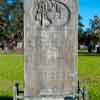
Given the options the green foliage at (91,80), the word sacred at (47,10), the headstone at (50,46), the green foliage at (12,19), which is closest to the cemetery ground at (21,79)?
the green foliage at (91,80)

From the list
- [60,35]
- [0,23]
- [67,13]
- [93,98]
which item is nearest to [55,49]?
[60,35]

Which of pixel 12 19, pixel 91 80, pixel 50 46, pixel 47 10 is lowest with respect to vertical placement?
pixel 91 80

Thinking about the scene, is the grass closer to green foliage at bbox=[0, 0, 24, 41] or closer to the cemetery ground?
the cemetery ground

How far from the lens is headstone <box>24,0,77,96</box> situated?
35.3 ft

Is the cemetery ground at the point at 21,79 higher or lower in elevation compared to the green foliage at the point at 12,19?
lower

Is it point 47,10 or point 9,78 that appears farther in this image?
point 9,78

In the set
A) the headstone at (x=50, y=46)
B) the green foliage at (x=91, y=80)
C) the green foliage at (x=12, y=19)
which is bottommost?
the green foliage at (x=91, y=80)

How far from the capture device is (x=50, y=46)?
10.8 meters

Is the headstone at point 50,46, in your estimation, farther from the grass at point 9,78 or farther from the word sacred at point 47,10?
the grass at point 9,78

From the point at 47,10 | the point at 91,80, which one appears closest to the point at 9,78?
the point at 91,80

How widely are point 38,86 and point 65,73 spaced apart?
2.87 feet

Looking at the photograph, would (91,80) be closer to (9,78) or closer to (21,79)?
(21,79)

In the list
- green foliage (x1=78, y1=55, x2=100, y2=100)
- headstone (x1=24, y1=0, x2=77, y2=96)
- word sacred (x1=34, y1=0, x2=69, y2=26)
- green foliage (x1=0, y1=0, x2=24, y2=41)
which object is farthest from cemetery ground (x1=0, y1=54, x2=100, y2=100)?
green foliage (x1=0, y1=0, x2=24, y2=41)

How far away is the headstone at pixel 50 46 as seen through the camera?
10.8 metres
